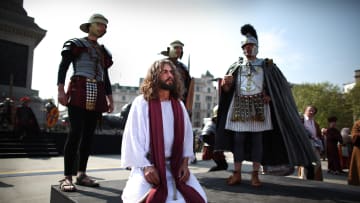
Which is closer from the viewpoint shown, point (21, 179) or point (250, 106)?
point (250, 106)

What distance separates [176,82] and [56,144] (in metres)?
9.74


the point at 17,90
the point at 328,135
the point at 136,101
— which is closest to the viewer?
the point at 136,101

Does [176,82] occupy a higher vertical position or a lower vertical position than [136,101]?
higher

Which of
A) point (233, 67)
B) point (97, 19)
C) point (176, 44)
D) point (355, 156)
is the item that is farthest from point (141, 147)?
point (355, 156)

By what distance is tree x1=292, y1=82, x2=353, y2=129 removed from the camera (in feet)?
135

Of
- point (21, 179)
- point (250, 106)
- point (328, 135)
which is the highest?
point (250, 106)

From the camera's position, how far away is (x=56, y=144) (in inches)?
416

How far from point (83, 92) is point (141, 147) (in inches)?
60.5

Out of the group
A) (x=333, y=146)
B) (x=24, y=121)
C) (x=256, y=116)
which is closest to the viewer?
(x=256, y=116)

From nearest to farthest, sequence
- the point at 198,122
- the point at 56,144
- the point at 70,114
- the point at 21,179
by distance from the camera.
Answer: the point at 70,114, the point at 21,179, the point at 56,144, the point at 198,122

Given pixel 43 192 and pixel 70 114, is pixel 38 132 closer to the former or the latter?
pixel 43 192

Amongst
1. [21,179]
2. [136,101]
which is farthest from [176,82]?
[21,179]

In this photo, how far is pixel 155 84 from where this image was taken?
2244mm

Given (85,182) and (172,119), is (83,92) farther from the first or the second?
(172,119)
